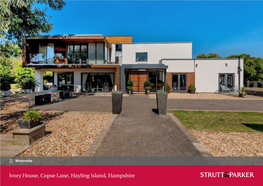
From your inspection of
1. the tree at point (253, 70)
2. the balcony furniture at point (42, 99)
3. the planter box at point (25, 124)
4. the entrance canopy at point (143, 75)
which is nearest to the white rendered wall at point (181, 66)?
the entrance canopy at point (143, 75)

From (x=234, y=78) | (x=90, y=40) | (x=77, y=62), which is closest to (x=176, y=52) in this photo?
(x=234, y=78)

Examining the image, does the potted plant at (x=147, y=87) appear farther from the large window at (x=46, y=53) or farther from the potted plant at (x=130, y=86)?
the large window at (x=46, y=53)

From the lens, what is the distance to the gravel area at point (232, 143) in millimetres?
3021

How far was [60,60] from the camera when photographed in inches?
678

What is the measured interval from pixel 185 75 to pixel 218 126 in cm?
1418

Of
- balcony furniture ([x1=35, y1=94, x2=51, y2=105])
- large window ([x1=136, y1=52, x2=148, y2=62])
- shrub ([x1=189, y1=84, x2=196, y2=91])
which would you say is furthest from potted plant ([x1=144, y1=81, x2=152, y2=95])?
balcony furniture ([x1=35, y1=94, x2=51, y2=105])

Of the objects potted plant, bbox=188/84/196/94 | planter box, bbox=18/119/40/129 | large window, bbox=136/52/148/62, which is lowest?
planter box, bbox=18/119/40/129

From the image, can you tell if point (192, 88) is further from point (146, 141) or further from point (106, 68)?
point (146, 141)

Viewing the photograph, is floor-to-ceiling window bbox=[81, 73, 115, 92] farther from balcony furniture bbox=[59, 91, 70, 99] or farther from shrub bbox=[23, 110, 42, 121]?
shrub bbox=[23, 110, 42, 121]

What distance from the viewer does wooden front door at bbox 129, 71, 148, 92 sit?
1641 cm

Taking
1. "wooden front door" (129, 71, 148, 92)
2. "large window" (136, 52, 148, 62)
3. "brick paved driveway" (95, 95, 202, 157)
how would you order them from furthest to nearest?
"large window" (136, 52, 148, 62), "wooden front door" (129, 71, 148, 92), "brick paved driveway" (95, 95, 202, 157)
